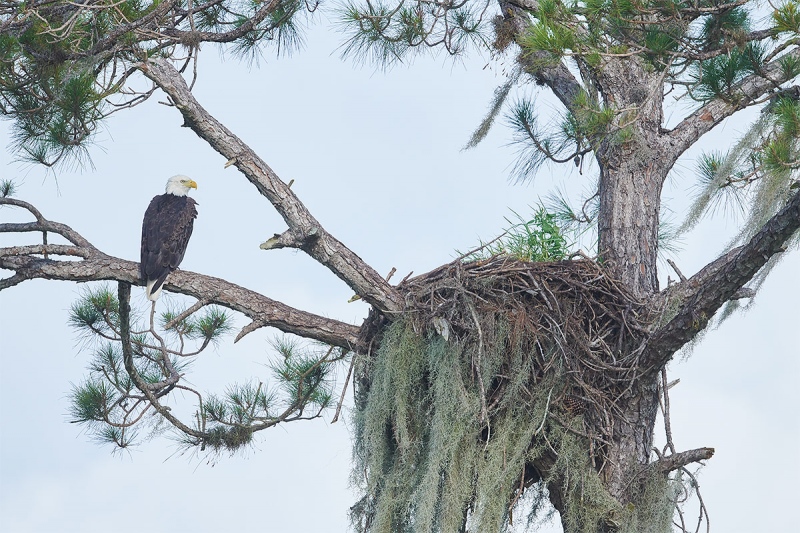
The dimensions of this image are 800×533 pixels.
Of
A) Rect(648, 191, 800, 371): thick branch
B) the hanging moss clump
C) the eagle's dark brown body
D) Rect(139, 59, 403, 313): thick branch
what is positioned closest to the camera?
Rect(648, 191, 800, 371): thick branch

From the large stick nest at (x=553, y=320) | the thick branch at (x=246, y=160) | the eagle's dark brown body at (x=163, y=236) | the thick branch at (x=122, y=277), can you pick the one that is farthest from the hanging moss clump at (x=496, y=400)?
the eagle's dark brown body at (x=163, y=236)

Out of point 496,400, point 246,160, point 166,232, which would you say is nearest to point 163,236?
point 166,232

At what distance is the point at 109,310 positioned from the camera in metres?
4.53

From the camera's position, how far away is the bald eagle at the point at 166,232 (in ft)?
13.2

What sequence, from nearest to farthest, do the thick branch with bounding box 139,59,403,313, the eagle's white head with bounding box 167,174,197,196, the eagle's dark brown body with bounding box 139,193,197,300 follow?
the thick branch with bounding box 139,59,403,313 → the eagle's dark brown body with bounding box 139,193,197,300 → the eagle's white head with bounding box 167,174,197,196

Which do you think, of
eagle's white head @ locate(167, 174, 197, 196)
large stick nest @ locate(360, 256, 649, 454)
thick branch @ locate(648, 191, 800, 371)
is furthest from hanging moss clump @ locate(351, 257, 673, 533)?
eagle's white head @ locate(167, 174, 197, 196)

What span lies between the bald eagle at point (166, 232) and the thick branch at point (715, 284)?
1.96 meters

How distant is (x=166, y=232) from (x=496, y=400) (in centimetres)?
173

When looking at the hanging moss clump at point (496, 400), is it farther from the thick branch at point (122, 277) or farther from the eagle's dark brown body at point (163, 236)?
the eagle's dark brown body at point (163, 236)

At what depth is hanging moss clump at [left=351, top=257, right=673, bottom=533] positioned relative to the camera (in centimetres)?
375

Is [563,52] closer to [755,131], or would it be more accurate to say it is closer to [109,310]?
[755,131]

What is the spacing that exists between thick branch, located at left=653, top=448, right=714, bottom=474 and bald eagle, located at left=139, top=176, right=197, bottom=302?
2.06 metres

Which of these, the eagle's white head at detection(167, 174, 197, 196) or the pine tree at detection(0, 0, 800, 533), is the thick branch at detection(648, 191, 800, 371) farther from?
the eagle's white head at detection(167, 174, 197, 196)

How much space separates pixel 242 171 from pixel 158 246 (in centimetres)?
78
